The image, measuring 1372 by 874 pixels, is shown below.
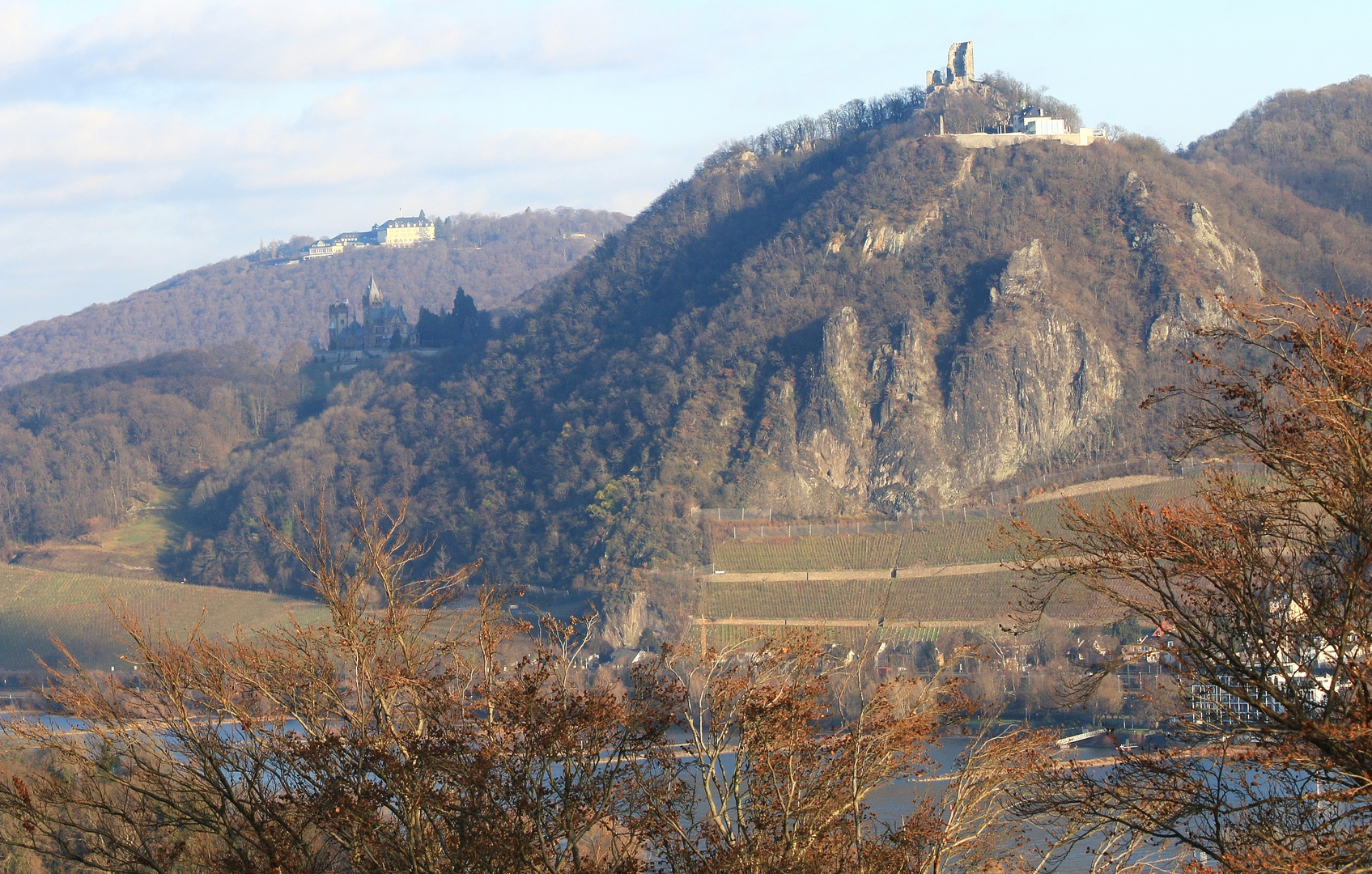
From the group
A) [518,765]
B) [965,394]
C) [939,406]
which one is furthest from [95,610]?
[518,765]

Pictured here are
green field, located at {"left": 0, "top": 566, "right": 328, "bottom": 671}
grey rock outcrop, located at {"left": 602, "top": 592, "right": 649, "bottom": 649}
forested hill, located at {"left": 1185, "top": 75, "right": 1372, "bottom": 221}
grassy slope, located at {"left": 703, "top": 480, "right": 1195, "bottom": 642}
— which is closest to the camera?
grassy slope, located at {"left": 703, "top": 480, "right": 1195, "bottom": 642}

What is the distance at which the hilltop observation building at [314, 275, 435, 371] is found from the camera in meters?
140

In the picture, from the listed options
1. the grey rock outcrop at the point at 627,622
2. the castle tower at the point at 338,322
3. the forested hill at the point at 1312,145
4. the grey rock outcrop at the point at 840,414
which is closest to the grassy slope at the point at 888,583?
the grey rock outcrop at the point at 627,622

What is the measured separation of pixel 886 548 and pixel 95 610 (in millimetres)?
47149

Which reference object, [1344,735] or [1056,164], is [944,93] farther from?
[1344,735]

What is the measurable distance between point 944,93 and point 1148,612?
362ft

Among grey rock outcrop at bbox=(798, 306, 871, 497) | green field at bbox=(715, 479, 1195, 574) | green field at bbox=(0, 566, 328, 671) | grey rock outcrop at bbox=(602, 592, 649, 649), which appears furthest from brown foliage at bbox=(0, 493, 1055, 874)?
grey rock outcrop at bbox=(798, 306, 871, 497)

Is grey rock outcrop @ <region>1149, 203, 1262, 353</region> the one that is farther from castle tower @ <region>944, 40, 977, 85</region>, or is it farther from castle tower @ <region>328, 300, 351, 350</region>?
castle tower @ <region>328, 300, 351, 350</region>

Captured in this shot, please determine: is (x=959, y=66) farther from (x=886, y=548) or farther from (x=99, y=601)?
(x=99, y=601)

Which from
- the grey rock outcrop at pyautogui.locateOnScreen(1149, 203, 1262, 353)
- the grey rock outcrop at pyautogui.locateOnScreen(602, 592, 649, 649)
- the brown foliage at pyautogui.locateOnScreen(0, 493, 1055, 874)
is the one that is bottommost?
the grey rock outcrop at pyautogui.locateOnScreen(602, 592, 649, 649)

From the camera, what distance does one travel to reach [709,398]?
101188mm

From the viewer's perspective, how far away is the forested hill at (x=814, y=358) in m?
93.9

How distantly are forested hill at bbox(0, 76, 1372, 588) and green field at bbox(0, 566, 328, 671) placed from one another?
8758mm

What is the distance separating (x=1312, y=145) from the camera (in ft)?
415
